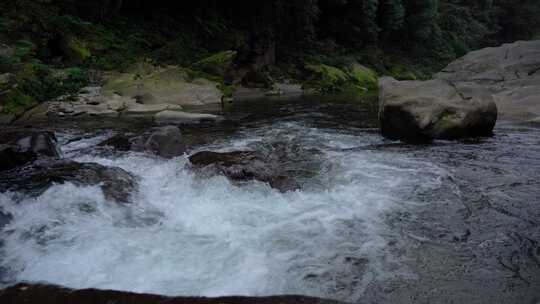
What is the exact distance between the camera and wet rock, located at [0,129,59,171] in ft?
18.1

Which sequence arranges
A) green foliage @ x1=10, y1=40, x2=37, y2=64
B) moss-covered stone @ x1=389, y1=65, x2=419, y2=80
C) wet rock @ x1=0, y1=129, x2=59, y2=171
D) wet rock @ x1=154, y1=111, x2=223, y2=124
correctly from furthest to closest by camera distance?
moss-covered stone @ x1=389, y1=65, x2=419, y2=80, green foliage @ x1=10, y1=40, x2=37, y2=64, wet rock @ x1=154, y1=111, x2=223, y2=124, wet rock @ x1=0, y1=129, x2=59, y2=171

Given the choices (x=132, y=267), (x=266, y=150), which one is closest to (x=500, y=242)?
(x=132, y=267)

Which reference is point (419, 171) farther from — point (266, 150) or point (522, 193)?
point (266, 150)

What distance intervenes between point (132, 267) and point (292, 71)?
1993cm

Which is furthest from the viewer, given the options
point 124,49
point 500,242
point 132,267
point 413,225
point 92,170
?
point 124,49

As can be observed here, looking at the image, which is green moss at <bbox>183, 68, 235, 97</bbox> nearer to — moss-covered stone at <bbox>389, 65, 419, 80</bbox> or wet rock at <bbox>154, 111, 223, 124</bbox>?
wet rock at <bbox>154, 111, 223, 124</bbox>

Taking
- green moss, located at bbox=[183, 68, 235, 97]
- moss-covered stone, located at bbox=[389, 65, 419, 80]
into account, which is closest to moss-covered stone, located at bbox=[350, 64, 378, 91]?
moss-covered stone, located at bbox=[389, 65, 419, 80]

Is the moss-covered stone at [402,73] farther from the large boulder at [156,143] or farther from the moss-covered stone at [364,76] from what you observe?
the large boulder at [156,143]

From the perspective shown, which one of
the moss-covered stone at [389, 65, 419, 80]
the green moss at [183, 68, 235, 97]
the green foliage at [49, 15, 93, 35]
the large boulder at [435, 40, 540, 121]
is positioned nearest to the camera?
the large boulder at [435, 40, 540, 121]

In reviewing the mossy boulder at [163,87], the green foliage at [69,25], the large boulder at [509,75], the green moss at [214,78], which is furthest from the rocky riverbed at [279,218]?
the green foliage at [69,25]

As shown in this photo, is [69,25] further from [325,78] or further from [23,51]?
[325,78]

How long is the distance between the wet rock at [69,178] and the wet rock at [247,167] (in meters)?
1.09

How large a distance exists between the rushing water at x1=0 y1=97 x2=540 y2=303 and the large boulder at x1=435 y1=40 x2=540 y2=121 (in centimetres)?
528

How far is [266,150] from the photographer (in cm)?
750
